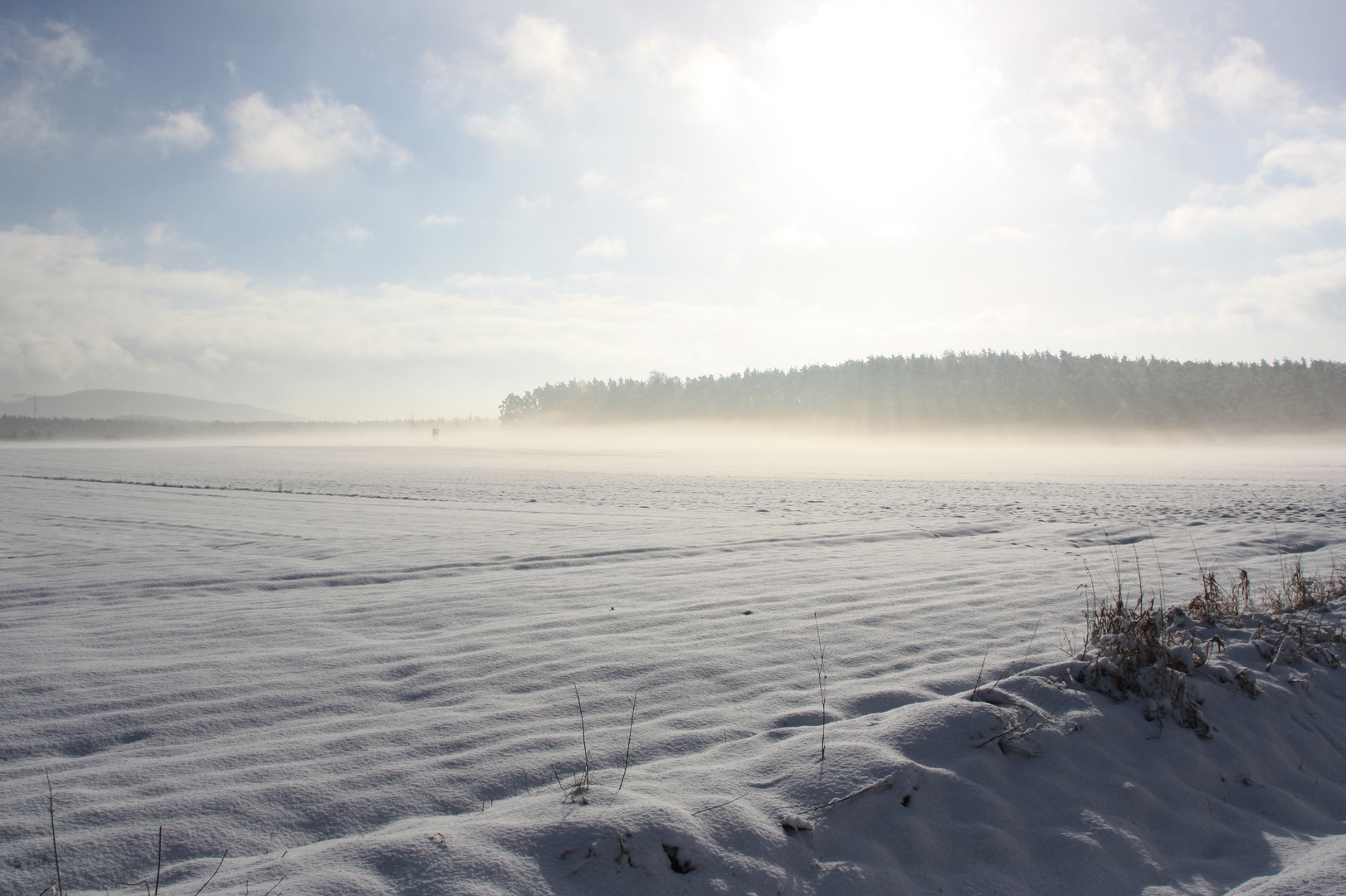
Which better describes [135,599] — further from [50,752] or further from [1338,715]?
[1338,715]

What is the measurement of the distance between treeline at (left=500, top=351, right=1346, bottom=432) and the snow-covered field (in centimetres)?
6310

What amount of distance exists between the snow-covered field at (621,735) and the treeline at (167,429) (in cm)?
8469

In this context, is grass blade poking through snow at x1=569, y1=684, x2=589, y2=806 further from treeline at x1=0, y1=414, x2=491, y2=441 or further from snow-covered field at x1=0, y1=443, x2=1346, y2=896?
treeline at x1=0, y1=414, x2=491, y2=441

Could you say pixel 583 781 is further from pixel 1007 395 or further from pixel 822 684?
pixel 1007 395

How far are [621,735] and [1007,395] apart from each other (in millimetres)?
69560

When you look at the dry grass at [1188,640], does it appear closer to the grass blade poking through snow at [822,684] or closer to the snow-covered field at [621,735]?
the snow-covered field at [621,735]

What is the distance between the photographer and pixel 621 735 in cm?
277

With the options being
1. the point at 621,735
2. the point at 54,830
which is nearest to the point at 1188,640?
the point at 621,735

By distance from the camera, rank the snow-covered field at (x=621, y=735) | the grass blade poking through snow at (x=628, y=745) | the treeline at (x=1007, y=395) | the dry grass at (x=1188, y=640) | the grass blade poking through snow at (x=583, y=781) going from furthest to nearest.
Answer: the treeline at (x=1007, y=395) < the dry grass at (x=1188, y=640) < the grass blade poking through snow at (x=628, y=745) < the grass blade poking through snow at (x=583, y=781) < the snow-covered field at (x=621, y=735)

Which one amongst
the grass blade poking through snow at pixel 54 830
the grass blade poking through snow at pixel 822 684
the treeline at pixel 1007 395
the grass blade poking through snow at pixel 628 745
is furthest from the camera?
the treeline at pixel 1007 395

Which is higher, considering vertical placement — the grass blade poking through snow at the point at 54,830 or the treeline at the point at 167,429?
the treeline at the point at 167,429

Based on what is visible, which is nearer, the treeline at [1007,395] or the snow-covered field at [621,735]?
the snow-covered field at [621,735]

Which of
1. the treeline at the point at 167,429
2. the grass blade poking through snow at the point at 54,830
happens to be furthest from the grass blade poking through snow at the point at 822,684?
the treeline at the point at 167,429

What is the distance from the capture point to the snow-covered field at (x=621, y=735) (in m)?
2.00
